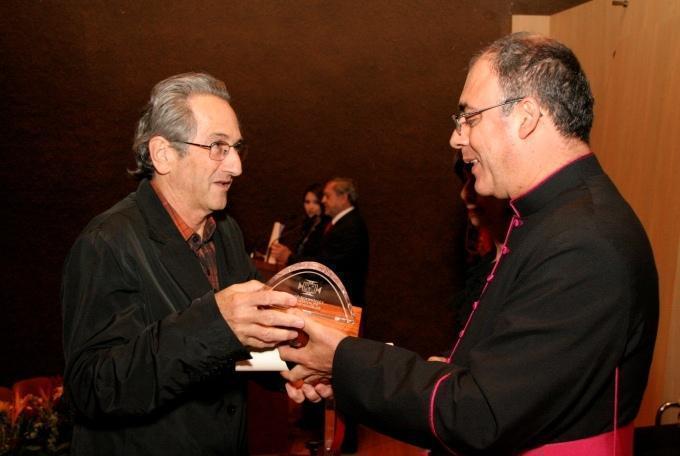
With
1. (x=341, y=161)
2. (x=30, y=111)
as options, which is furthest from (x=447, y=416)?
(x=30, y=111)

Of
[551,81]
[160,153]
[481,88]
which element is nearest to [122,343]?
[160,153]

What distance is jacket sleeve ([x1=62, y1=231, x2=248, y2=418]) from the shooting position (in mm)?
1413

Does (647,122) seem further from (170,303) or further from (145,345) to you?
(145,345)

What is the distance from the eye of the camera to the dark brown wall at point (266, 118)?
5438 mm

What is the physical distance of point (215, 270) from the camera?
197 cm

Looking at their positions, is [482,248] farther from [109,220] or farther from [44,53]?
[44,53]

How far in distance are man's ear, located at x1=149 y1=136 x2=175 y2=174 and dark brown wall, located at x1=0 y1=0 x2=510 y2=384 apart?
162 inches

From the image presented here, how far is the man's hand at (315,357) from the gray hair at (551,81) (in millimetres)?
738

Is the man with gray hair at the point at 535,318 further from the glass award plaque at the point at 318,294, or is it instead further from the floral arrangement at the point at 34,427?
the floral arrangement at the point at 34,427

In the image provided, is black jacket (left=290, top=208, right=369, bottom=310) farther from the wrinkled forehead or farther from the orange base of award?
the wrinkled forehead

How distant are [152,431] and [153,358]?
1.08 ft

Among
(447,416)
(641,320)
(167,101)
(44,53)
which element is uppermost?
(44,53)

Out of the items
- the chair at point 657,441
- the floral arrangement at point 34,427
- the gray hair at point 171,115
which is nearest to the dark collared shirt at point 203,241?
the gray hair at point 171,115

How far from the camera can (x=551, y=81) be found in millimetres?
1433
